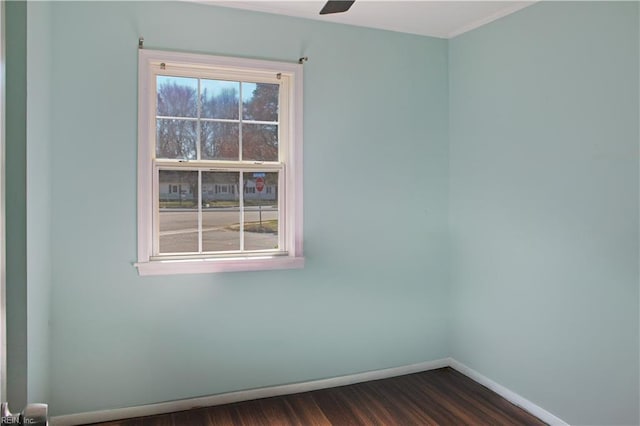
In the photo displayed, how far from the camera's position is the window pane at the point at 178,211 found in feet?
9.48

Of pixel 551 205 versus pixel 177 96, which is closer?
pixel 551 205

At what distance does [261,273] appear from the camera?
305cm

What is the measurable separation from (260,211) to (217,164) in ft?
1.40

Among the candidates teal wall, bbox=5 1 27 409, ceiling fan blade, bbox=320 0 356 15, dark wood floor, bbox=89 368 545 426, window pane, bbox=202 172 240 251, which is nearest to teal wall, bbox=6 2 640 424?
teal wall, bbox=5 1 27 409

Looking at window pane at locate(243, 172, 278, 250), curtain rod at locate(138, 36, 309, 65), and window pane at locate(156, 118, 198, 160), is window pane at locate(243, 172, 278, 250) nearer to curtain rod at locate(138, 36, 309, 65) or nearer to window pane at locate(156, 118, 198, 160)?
window pane at locate(156, 118, 198, 160)

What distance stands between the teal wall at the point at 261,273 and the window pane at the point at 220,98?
208 mm

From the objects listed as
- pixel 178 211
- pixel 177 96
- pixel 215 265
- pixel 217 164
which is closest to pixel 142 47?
pixel 177 96

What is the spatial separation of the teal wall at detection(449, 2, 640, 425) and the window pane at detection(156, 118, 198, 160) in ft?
6.40

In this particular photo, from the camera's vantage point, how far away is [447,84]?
3549 mm

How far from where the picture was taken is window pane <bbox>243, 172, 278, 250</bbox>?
309 cm

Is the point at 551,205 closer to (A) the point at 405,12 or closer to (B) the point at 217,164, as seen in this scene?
(A) the point at 405,12

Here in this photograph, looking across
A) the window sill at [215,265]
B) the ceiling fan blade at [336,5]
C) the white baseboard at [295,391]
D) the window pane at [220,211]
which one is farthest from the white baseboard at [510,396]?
the ceiling fan blade at [336,5]

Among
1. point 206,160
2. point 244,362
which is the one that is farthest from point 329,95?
point 244,362

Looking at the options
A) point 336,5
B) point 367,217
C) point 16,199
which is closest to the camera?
point 16,199
